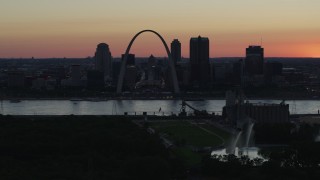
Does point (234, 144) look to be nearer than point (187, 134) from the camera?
Yes

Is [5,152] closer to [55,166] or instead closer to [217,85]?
[55,166]

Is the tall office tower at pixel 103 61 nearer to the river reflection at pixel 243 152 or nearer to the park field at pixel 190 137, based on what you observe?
the park field at pixel 190 137

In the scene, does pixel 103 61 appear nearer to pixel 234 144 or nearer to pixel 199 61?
pixel 199 61

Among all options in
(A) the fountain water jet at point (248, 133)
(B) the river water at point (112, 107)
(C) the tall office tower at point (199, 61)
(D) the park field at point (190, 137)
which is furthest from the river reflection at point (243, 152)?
(C) the tall office tower at point (199, 61)

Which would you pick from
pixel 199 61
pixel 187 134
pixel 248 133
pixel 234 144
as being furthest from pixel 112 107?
pixel 199 61

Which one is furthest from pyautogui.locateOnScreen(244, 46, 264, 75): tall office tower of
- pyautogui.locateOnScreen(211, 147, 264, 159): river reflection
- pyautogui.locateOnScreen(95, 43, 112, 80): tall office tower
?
pyautogui.locateOnScreen(211, 147, 264, 159): river reflection

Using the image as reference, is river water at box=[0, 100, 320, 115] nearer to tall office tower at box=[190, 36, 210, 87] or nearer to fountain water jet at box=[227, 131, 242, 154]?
fountain water jet at box=[227, 131, 242, 154]

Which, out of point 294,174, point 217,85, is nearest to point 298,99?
point 217,85

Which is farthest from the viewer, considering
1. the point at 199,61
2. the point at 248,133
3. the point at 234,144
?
Result: the point at 199,61
